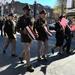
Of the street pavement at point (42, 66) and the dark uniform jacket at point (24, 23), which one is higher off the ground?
the dark uniform jacket at point (24, 23)

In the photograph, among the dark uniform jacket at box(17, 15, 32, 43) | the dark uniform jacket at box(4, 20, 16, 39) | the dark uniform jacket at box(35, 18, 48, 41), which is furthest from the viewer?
the dark uniform jacket at box(4, 20, 16, 39)

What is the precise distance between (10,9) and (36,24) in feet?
232

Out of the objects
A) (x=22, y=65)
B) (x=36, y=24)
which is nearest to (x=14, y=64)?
(x=22, y=65)

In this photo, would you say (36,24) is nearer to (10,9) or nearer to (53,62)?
(53,62)

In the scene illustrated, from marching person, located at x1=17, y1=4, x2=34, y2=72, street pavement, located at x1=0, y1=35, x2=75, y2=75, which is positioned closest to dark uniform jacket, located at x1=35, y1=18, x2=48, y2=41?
street pavement, located at x1=0, y1=35, x2=75, y2=75

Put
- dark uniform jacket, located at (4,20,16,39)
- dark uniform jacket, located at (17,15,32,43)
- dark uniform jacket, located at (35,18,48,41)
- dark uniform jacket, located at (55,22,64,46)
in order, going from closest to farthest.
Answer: dark uniform jacket, located at (17,15,32,43), dark uniform jacket, located at (35,18,48,41), dark uniform jacket, located at (4,20,16,39), dark uniform jacket, located at (55,22,64,46)

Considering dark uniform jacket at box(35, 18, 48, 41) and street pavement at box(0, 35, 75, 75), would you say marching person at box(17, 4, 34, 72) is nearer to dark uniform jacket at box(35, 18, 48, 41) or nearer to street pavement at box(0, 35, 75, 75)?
street pavement at box(0, 35, 75, 75)

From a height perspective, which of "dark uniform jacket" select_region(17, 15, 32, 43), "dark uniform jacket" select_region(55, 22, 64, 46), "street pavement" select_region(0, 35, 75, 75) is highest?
A: "dark uniform jacket" select_region(17, 15, 32, 43)

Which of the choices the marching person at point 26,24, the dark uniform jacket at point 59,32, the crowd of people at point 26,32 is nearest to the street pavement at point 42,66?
the crowd of people at point 26,32

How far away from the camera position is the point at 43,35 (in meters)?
8.34

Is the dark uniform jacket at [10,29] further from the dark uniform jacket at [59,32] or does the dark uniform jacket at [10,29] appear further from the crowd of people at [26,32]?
the dark uniform jacket at [59,32]

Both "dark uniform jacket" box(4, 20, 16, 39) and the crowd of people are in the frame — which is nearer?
the crowd of people

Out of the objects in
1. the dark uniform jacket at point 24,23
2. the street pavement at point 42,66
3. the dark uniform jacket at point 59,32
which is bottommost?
the street pavement at point 42,66

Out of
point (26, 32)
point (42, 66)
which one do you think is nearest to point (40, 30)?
point (42, 66)
